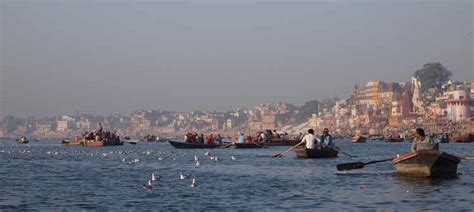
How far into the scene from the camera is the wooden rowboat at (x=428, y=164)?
124 ft

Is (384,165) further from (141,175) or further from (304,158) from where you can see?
(141,175)

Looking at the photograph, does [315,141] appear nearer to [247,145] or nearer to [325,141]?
[325,141]

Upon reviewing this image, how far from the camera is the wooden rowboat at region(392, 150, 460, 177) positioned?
124 feet

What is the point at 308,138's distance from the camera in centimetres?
5916

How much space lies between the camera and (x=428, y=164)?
37969 millimetres

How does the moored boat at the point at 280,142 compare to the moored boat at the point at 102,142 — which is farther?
the moored boat at the point at 102,142

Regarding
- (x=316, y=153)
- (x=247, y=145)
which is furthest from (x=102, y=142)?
(x=316, y=153)

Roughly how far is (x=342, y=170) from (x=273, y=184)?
6754 mm

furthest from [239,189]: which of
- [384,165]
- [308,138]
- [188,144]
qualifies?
[188,144]

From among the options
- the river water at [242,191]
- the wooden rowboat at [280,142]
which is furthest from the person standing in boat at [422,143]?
the wooden rowboat at [280,142]

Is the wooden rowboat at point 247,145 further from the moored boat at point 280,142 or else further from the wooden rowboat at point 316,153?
the wooden rowboat at point 316,153

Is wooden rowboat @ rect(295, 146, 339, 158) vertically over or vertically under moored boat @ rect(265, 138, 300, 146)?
under

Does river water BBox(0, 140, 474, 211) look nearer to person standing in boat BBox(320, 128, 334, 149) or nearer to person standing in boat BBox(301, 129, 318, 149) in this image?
person standing in boat BBox(301, 129, 318, 149)

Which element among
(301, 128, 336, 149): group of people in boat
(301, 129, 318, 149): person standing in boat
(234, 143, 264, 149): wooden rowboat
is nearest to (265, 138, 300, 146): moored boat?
(234, 143, 264, 149): wooden rowboat
